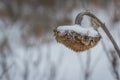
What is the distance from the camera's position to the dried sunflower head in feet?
5.10

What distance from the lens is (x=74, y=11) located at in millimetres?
7469

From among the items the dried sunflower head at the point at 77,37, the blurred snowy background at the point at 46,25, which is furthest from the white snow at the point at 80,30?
the blurred snowy background at the point at 46,25

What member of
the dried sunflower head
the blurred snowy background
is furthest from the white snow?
the blurred snowy background

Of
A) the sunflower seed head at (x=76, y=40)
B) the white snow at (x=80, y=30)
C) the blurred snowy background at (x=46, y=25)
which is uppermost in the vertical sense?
the blurred snowy background at (x=46, y=25)

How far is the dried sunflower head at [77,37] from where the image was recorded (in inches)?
61.2

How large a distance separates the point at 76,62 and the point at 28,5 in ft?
6.97

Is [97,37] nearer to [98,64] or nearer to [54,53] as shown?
[98,64]

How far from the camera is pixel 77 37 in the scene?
1.56m

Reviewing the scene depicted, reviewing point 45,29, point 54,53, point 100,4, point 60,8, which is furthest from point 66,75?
point 100,4

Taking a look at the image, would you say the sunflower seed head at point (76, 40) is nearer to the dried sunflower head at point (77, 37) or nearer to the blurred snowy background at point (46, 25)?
the dried sunflower head at point (77, 37)

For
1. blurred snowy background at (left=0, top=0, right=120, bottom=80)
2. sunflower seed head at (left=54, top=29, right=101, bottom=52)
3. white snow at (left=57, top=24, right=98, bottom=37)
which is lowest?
sunflower seed head at (left=54, top=29, right=101, bottom=52)

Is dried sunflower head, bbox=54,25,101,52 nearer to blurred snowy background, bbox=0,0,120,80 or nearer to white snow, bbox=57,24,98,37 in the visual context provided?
white snow, bbox=57,24,98,37

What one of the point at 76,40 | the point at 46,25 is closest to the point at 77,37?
the point at 76,40

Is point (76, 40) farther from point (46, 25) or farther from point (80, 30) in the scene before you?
point (46, 25)
